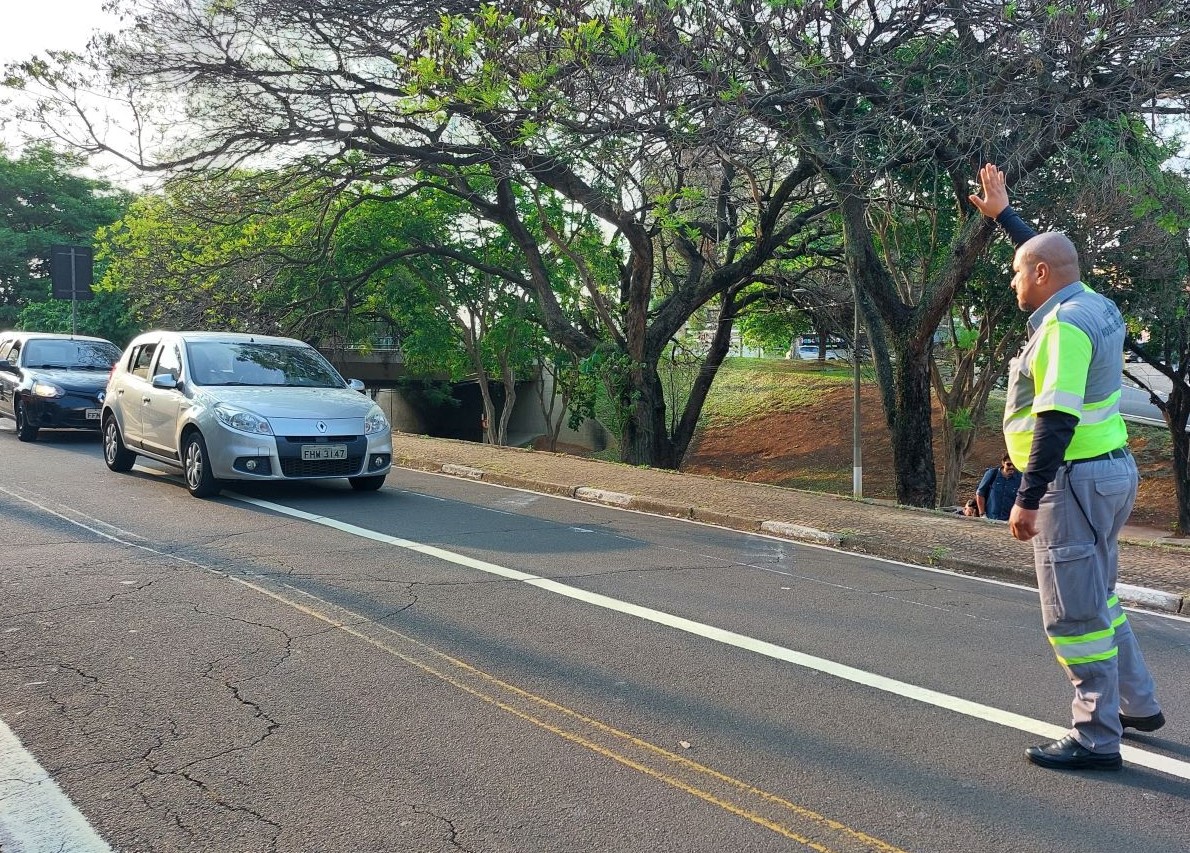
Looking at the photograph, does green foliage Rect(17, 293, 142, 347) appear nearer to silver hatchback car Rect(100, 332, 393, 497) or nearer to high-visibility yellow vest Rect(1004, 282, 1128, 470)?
silver hatchback car Rect(100, 332, 393, 497)

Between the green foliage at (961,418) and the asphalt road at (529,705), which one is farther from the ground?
the green foliage at (961,418)

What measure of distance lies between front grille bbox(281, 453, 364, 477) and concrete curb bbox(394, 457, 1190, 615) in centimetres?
272

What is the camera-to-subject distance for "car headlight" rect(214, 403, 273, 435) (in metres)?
9.62

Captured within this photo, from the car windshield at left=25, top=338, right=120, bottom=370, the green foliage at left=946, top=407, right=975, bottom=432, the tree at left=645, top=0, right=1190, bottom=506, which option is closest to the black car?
the car windshield at left=25, top=338, right=120, bottom=370

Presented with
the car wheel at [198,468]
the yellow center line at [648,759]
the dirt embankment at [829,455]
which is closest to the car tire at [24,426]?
the car wheel at [198,468]

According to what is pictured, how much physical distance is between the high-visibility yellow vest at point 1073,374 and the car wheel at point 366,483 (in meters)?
7.75

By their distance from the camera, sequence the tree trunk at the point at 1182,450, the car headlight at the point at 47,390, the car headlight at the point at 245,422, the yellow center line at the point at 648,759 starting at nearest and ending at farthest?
1. the yellow center line at the point at 648,759
2. the car headlight at the point at 245,422
3. the car headlight at the point at 47,390
4. the tree trunk at the point at 1182,450

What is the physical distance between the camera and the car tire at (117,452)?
11.7m

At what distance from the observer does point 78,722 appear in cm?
397

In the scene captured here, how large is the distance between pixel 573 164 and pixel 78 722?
486 inches

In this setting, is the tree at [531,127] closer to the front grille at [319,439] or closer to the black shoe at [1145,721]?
the front grille at [319,439]

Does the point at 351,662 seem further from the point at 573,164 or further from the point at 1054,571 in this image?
the point at 573,164

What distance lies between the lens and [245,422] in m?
9.63

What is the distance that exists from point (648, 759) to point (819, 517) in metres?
6.72
